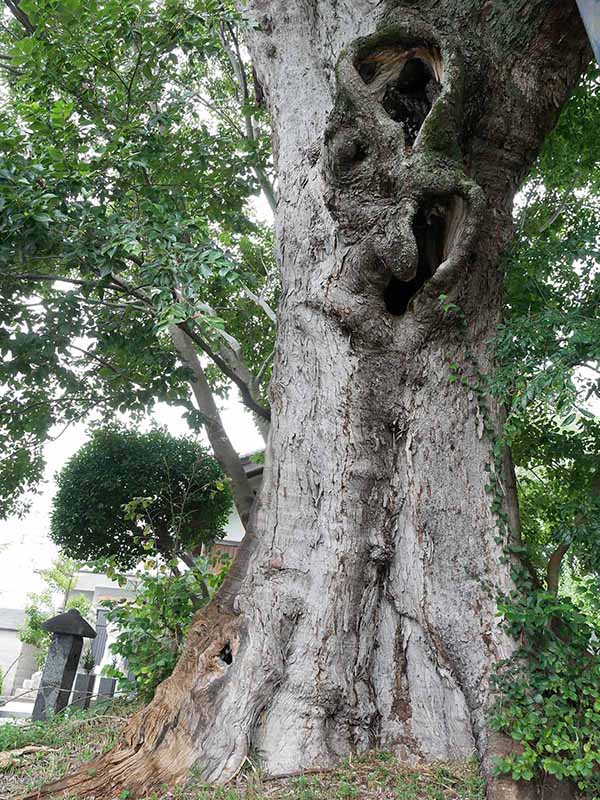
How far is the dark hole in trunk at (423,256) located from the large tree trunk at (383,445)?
1 centimetres

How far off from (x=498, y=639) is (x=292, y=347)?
2.03 m

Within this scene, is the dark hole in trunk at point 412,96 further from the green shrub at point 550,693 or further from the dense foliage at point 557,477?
the green shrub at point 550,693

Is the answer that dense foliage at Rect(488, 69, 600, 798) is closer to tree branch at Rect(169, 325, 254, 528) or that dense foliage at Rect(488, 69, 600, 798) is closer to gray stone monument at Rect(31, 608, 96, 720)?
tree branch at Rect(169, 325, 254, 528)

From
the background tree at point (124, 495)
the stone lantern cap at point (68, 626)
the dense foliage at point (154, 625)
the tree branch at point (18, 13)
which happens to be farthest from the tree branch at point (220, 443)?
the tree branch at point (18, 13)

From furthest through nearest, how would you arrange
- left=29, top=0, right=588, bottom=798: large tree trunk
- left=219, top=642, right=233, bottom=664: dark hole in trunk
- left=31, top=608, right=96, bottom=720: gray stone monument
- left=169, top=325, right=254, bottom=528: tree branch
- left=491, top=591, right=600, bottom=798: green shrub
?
left=169, top=325, right=254, bottom=528: tree branch, left=31, top=608, right=96, bottom=720: gray stone monument, left=219, top=642, right=233, bottom=664: dark hole in trunk, left=29, top=0, right=588, bottom=798: large tree trunk, left=491, top=591, right=600, bottom=798: green shrub

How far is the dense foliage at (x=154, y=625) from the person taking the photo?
4.19 m

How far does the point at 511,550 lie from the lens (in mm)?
3418

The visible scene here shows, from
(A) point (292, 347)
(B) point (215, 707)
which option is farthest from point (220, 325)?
(B) point (215, 707)

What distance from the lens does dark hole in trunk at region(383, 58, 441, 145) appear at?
4.23 meters

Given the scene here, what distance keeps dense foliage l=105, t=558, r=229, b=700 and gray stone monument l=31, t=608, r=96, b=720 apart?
0.66 m

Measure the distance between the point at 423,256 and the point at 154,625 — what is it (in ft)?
10.1

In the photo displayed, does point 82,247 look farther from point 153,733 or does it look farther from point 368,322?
point 153,733

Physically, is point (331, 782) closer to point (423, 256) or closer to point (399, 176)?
point (423, 256)

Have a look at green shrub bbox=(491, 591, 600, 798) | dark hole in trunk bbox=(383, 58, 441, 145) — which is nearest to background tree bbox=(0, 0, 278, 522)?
dark hole in trunk bbox=(383, 58, 441, 145)
